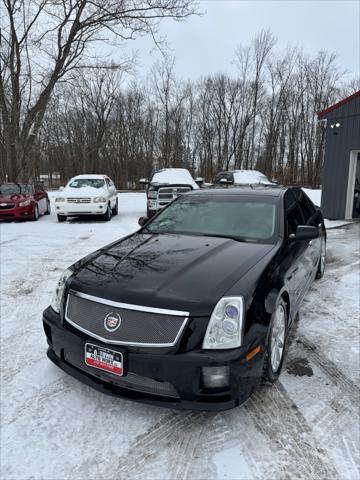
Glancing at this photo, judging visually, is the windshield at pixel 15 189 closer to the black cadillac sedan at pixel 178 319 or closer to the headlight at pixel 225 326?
the black cadillac sedan at pixel 178 319

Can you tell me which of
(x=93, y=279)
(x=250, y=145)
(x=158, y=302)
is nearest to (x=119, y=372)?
(x=158, y=302)

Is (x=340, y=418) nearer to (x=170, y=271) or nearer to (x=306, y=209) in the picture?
(x=170, y=271)

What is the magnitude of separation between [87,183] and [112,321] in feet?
36.9

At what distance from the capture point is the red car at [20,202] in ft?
37.0

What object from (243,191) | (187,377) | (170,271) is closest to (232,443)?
(187,377)

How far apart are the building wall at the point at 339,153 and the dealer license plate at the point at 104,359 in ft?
38.4

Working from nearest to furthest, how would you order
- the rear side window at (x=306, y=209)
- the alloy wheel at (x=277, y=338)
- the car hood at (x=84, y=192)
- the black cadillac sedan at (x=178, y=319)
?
the black cadillac sedan at (x=178, y=319)
the alloy wheel at (x=277, y=338)
the rear side window at (x=306, y=209)
the car hood at (x=84, y=192)

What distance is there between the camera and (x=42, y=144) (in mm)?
42812

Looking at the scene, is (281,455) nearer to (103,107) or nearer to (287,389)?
(287,389)

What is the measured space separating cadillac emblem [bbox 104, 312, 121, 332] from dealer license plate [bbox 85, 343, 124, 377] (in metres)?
0.13

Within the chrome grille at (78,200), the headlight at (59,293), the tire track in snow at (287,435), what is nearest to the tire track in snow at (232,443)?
the tire track in snow at (287,435)

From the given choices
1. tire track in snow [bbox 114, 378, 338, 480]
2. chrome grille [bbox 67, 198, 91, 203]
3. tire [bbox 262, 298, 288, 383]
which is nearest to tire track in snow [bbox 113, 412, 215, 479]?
tire track in snow [bbox 114, 378, 338, 480]

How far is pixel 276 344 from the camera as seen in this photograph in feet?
9.04

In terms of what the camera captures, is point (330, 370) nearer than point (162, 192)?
Yes
